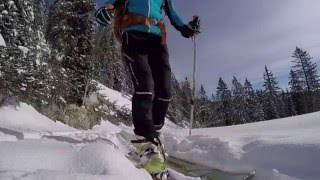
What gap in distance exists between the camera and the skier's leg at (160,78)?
4262 mm

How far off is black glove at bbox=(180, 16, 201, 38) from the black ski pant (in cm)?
51

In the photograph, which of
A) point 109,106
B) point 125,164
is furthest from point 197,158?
point 109,106

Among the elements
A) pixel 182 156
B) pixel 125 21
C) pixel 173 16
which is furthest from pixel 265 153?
pixel 173 16

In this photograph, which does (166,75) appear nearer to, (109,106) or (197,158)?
(197,158)

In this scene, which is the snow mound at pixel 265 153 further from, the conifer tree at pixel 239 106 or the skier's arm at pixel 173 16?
the conifer tree at pixel 239 106

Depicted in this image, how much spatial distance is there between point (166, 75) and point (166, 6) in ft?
3.55

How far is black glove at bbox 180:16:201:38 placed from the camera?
471 cm

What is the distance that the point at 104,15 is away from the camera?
166 inches

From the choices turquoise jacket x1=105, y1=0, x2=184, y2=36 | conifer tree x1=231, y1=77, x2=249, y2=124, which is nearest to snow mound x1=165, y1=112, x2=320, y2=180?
turquoise jacket x1=105, y1=0, x2=184, y2=36

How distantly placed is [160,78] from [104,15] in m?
0.96

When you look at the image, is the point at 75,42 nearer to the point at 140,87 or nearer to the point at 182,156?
the point at 182,156

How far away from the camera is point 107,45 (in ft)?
92.3

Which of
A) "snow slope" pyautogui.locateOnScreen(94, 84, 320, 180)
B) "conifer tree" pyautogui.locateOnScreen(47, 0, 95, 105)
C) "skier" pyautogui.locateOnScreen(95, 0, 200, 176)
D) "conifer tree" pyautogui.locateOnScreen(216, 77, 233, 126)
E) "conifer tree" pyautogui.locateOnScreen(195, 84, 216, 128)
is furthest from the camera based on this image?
"conifer tree" pyautogui.locateOnScreen(216, 77, 233, 126)

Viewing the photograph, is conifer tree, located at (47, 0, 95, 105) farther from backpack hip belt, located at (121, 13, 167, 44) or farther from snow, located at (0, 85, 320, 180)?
backpack hip belt, located at (121, 13, 167, 44)
